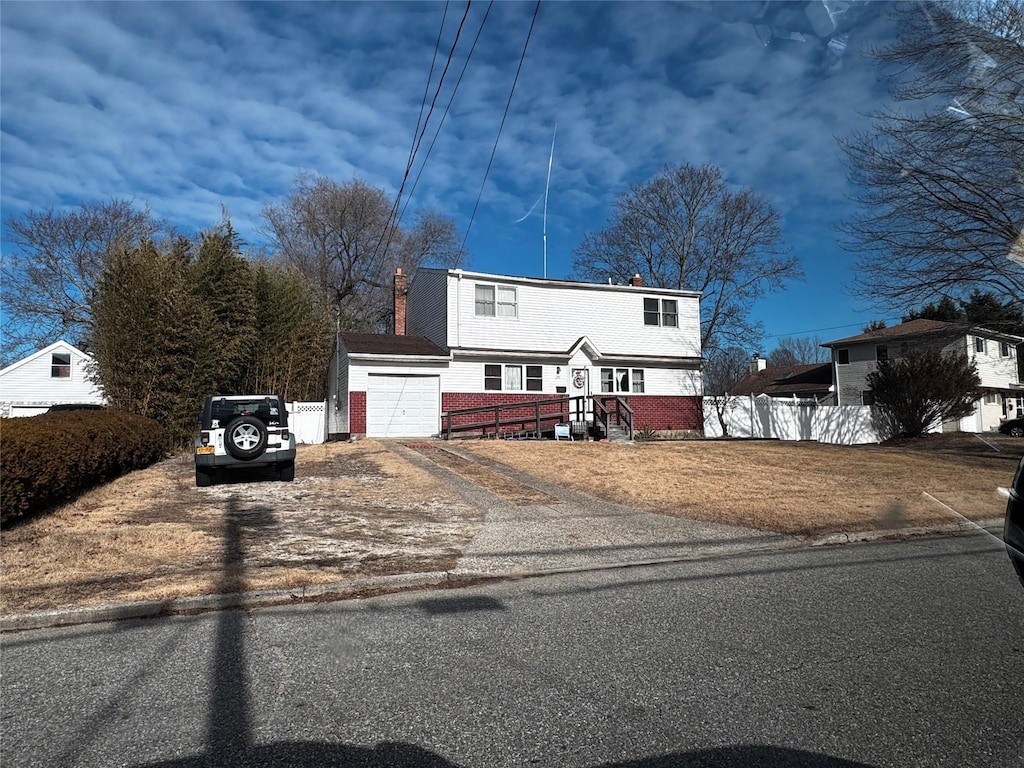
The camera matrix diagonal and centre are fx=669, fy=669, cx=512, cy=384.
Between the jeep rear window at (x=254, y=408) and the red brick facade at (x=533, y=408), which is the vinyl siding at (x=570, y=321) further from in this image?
the jeep rear window at (x=254, y=408)

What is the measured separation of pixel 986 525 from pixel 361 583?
8030 millimetres

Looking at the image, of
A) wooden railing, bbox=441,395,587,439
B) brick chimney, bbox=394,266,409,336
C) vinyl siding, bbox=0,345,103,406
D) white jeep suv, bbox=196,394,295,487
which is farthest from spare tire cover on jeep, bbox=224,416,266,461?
vinyl siding, bbox=0,345,103,406

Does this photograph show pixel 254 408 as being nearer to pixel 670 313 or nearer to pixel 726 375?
pixel 670 313

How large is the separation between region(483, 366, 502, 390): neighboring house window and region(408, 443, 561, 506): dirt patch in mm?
7468

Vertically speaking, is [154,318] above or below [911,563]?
above

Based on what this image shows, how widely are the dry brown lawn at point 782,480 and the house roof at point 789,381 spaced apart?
3012cm

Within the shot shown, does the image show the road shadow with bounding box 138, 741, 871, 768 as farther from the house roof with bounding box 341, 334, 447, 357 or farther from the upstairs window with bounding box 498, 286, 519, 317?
the upstairs window with bounding box 498, 286, 519, 317

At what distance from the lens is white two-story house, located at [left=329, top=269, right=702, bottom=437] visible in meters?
23.6

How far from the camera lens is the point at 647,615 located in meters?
4.98

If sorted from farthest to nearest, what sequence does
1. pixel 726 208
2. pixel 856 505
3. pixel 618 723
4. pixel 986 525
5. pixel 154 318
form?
pixel 726 208
pixel 154 318
pixel 856 505
pixel 986 525
pixel 618 723

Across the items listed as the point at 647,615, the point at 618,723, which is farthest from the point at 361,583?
the point at 618,723

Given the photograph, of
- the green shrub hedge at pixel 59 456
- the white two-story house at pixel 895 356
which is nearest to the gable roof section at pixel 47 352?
the green shrub hedge at pixel 59 456

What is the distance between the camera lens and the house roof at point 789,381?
48844 mm

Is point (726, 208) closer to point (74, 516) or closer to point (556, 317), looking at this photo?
point (556, 317)
